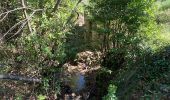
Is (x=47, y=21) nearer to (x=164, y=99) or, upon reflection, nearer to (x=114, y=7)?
(x=114, y=7)

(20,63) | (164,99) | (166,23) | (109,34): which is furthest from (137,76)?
(166,23)

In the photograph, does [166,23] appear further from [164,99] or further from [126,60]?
[164,99]

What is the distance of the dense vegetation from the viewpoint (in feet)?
35.7

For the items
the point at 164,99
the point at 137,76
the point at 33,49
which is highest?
the point at 33,49

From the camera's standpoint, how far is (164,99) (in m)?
8.11

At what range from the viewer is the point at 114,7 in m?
12.1

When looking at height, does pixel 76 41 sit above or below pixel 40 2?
below

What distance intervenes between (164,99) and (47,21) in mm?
4844

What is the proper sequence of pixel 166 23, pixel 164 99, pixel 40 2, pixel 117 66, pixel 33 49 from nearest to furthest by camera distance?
1. pixel 164 99
2. pixel 33 49
3. pixel 40 2
4. pixel 117 66
5. pixel 166 23

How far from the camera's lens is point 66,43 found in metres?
12.1

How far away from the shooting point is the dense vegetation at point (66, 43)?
1087 centimetres

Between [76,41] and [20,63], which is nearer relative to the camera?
[20,63]

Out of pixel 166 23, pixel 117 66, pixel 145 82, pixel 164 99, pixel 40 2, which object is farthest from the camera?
pixel 166 23

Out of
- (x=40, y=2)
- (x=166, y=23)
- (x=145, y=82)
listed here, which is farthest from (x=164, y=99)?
(x=166, y=23)
